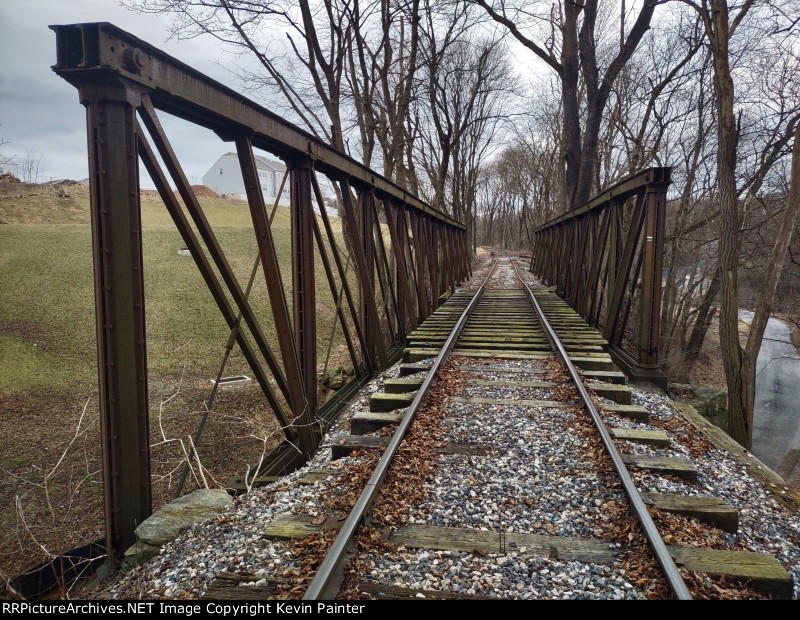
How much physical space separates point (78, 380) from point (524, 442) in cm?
1233

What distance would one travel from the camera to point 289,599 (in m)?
2.22

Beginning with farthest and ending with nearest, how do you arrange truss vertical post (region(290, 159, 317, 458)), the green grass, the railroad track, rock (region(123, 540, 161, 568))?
the green grass → truss vertical post (region(290, 159, 317, 458)) → rock (region(123, 540, 161, 568)) → the railroad track

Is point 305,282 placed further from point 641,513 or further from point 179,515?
point 641,513

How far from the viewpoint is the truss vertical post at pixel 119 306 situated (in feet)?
8.32

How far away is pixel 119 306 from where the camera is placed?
8.68ft

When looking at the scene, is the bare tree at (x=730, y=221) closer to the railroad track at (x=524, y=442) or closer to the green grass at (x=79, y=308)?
the railroad track at (x=524, y=442)

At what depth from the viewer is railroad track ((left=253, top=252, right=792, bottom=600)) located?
2.44 metres

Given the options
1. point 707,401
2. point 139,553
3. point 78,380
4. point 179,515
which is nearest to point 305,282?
point 179,515

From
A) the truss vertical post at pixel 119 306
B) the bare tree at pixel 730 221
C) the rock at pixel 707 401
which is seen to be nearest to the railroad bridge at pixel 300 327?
the truss vertical post at pixel 119 306

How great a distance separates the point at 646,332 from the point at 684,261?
1561 cm

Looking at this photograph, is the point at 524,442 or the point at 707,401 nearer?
the point at 524,442

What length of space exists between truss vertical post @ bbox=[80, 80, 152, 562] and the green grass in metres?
6.85

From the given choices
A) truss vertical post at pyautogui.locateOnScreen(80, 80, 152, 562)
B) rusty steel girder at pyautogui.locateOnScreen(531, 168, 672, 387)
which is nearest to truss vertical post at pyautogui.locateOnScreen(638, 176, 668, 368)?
rusty steel girder at pyautogui.locateOnScreen(531, 168, 672, 387)

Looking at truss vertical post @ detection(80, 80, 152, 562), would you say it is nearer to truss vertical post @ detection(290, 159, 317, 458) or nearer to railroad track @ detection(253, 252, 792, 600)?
railroad track @ detection(253, 252, 792, 600)
